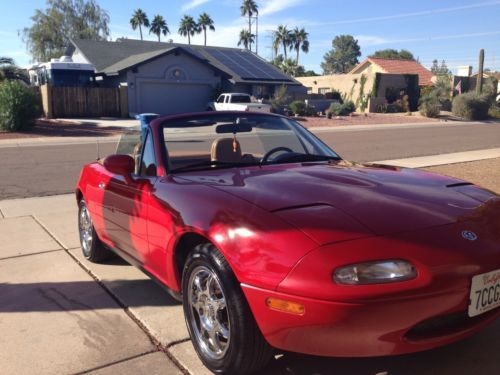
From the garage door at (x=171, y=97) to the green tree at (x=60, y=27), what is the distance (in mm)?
28884

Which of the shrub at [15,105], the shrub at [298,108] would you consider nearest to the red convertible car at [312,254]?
the shrub at [15,105]

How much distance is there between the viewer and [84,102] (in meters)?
30.6

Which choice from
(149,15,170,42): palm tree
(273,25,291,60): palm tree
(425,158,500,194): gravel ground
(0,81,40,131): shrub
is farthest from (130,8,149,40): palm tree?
(425,158,500,194): gravel ground

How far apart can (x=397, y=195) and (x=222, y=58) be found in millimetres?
40947

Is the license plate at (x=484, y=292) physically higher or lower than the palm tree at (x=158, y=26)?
lower

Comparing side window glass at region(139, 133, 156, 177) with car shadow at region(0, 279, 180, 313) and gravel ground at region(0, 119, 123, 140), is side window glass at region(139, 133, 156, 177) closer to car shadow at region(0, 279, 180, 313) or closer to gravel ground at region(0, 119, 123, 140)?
car shadow at region(0, 279, 180, 313)

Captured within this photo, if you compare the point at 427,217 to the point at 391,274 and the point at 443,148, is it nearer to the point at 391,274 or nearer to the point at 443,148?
the point at 391,274

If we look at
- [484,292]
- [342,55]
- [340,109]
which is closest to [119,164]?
[484,292]

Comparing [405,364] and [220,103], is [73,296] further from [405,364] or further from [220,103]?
[220,103]

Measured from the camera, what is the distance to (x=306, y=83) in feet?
184

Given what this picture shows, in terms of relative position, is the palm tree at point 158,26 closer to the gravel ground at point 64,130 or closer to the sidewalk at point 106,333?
the gravel ground at point 64,130

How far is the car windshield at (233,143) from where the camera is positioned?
12.8ft

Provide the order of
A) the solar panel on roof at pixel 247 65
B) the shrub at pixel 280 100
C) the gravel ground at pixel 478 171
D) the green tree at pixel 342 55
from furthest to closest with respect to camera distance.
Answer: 1. the green tree at pixel 342 55
2. the solar panel on roof at pixel 247 65
3. the shrub at pixel 280 100
4. the gravel ground at pixel 478 171

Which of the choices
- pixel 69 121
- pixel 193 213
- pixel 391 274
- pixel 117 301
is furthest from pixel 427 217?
pixel 69 121
